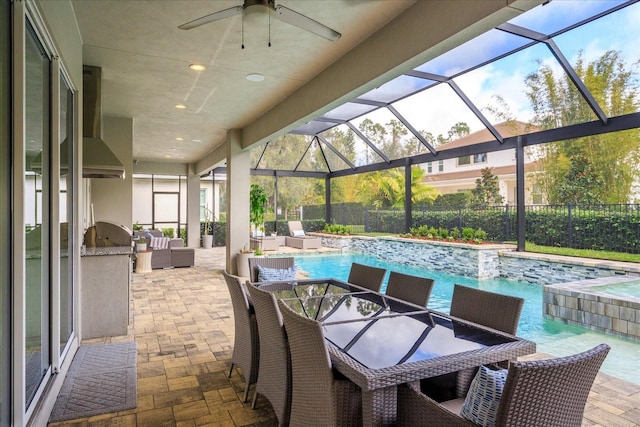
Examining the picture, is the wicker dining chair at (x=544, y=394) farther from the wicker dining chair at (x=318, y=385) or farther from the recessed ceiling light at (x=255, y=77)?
the recessed ceiling light at (x=255, y=77)

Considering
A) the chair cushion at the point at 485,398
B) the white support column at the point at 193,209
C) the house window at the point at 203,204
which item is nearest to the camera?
the chair cushion at the point at 485,398

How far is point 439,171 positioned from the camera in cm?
1677

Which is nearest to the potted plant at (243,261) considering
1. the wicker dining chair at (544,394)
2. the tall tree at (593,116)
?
the wicker dining chair at (544,394)

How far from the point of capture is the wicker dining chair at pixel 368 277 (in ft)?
11.7

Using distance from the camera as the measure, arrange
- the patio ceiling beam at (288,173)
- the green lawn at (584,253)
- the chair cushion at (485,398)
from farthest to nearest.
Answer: the patio ceiling beam at (288,173) → the green lawn at (584,253) → the chair cushion at (485,398)

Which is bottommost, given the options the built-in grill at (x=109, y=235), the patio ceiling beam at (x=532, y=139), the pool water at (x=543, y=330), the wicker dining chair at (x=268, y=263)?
the pool water at (x=543, y=330)

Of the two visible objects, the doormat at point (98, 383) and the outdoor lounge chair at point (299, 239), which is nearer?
the doormat at point (98, 383)

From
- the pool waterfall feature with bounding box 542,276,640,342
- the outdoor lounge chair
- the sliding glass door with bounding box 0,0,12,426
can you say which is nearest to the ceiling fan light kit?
the sliding glass door with bounding box 0,0,12,426

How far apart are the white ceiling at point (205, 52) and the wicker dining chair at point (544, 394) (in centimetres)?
282

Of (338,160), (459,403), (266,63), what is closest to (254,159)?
(338,160)

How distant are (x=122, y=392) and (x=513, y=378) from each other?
287cm

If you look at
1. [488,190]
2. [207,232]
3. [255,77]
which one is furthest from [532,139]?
[207,232]

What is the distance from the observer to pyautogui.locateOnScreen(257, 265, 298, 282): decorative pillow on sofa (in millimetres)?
3936

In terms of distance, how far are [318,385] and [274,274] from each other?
2161 mm
